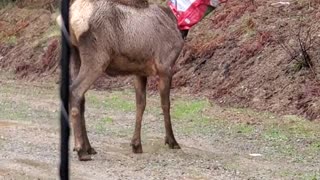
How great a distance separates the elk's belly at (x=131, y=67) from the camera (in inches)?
410

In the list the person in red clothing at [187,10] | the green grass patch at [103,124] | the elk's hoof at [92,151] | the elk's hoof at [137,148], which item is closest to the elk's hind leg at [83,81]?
the elk's hoof at [92,151]

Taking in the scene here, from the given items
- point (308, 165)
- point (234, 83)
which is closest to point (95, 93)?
point (234, 83)

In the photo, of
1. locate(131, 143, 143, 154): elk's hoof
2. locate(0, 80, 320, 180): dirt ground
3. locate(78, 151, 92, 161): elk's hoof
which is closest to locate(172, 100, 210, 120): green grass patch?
locate(0, 80, 320, 180): dirt ground

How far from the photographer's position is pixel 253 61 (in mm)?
17938

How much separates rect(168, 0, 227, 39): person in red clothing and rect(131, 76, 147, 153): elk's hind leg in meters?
1.20

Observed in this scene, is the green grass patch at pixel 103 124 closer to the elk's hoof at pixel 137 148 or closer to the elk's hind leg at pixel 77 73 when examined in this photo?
the elk's hoof at pixel 137 148

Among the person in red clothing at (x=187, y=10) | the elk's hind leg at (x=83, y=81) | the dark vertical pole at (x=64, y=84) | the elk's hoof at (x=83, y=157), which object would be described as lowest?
the elk's hoof at (x=83, y=157)

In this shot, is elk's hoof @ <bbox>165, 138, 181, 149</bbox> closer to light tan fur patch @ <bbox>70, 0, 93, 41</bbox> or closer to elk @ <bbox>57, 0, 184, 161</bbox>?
elk @ <bbox>57, 0, 184, 161</bbox>

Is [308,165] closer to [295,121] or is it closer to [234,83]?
[295,121]

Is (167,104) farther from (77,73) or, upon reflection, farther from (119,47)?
(77,73)

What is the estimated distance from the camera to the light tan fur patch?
10000 mm

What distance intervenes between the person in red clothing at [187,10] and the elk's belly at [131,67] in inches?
52.3

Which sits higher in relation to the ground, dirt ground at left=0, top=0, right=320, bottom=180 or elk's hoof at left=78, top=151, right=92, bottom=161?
elk's hoof at left=78, top=151, right=92, bottom=161

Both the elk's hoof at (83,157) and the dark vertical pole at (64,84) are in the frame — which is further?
the elk's hoof at (83,157)
